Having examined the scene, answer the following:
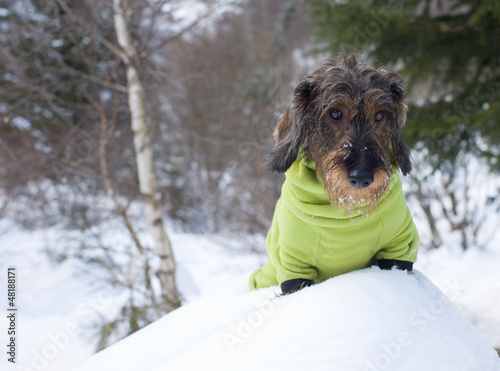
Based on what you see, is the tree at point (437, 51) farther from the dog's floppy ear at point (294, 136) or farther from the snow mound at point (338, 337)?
the snow mound at point (338, 337)

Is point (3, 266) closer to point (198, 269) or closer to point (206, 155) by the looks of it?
point (198, 269)

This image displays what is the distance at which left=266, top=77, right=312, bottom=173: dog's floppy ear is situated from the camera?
2000mm

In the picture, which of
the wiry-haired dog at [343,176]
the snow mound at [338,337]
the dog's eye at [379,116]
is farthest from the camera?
the dog's eye at [379,116]

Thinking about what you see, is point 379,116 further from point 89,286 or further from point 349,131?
point 89,286

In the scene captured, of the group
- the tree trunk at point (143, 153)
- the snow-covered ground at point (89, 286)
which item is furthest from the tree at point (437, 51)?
the tree trunk at point (143, 153)

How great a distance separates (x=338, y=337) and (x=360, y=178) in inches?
29.5

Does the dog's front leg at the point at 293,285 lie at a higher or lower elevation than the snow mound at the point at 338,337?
higher

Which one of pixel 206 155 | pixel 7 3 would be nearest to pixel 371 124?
pixel 7 3

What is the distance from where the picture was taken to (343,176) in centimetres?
174

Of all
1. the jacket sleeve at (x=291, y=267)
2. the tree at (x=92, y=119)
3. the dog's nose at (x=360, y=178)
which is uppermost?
the tree at (x=92, y=119)

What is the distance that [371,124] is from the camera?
1871 mm

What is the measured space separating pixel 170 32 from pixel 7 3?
16.8 feet

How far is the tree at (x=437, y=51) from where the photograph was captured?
12.7ft

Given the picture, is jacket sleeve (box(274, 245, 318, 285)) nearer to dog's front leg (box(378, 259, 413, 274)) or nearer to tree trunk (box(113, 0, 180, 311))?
dog's front leg (box(378, 259, 413, 274))
